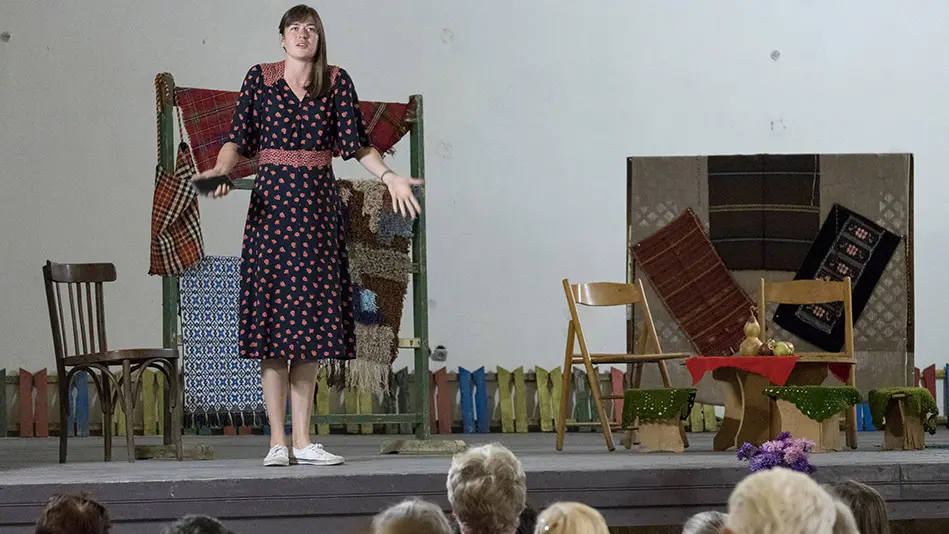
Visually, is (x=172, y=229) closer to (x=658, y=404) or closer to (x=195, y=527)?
(x=658, y=404)

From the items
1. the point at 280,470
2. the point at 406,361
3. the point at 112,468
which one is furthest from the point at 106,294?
the point at 280,470

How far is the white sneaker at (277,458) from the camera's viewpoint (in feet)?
14.9

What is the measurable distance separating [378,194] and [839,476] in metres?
2.71

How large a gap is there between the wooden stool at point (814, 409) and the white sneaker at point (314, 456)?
2010mm

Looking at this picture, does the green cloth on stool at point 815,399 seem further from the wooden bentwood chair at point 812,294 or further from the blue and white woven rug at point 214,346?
the blue and white woven rug at point 214,346

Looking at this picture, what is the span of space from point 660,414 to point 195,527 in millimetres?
Answer: 3613

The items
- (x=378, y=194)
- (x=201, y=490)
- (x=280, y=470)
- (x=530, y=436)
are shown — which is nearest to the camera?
(x=201, y=490)

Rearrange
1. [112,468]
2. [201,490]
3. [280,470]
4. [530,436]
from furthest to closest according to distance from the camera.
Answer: [530,436]
[112,468]
[280,470]
[201,490]

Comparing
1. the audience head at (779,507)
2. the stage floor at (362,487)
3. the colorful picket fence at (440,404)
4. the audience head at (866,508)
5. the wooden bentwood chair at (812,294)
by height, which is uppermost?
the wooden bentwood chair at (812,294)

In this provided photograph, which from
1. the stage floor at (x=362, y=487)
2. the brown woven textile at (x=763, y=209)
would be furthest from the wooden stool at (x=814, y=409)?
the brown woven textile at (x=763, y=209)

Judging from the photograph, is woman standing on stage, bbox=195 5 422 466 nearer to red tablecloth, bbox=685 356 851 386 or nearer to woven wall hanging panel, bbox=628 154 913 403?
red tablecloth, bbox=685 356 851 386

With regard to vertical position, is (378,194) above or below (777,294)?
above

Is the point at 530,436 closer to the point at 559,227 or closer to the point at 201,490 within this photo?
the point at 559,227

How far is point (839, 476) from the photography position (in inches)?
173
